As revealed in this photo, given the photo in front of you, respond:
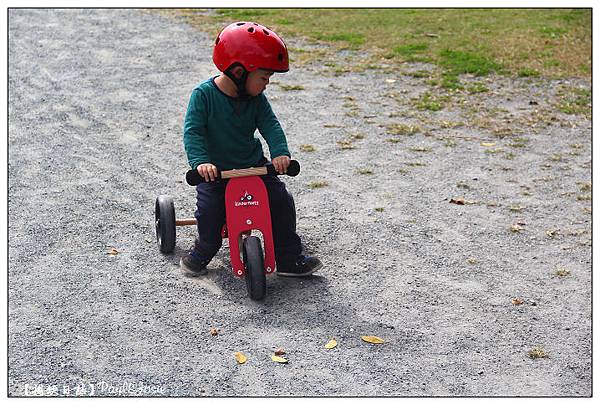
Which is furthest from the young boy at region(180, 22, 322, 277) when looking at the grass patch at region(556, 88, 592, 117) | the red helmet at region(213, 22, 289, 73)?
the grass patch at region(556, 88, 592, 117)

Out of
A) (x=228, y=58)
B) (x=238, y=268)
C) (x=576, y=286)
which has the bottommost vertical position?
(x=576, y=286)

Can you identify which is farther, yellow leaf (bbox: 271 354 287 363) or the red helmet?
the red helmet

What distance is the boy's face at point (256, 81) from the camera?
198 inches

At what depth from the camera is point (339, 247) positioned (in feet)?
19.6

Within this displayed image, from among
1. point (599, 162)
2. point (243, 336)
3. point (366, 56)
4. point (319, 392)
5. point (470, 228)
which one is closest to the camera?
point (319, 392)

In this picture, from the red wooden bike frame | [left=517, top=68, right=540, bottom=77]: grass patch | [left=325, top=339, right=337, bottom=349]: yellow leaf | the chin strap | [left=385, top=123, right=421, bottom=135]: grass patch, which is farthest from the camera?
[left=517, top=68, right=540, bottom=77]: grass patch

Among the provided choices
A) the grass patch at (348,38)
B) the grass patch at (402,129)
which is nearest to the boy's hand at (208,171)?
the grass patch at (402,129)

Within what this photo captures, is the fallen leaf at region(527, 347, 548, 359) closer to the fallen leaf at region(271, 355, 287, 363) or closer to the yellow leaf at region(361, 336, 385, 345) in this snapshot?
the yellow leaf at region(361, 336, 385, 345)

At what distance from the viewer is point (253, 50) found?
495cm

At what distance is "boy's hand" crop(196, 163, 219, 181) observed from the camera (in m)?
4.99

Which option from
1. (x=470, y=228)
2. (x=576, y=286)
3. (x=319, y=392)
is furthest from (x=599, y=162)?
(x=319, y=392)

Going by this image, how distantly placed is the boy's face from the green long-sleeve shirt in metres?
0.12

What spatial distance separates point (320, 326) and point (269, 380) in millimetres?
593

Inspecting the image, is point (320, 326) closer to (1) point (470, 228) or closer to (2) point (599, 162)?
(1) point (470, 228)
